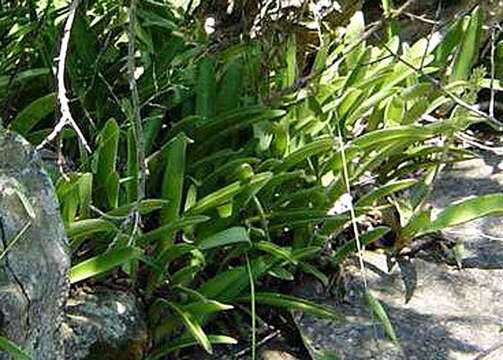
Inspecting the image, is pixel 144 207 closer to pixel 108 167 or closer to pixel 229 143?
pixel 108 167

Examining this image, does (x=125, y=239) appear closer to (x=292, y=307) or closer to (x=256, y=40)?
(x=292, y=307)

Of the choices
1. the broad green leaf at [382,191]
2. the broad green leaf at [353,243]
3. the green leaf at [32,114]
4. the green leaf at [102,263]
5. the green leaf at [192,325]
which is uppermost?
the green leaf at [32,114]

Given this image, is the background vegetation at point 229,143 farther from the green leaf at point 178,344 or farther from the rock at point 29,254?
the rock at point 29,254

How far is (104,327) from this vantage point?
316 cm

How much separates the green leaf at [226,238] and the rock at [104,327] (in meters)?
0.28

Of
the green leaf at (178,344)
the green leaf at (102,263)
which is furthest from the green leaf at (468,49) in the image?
the green leaf at (102,263)

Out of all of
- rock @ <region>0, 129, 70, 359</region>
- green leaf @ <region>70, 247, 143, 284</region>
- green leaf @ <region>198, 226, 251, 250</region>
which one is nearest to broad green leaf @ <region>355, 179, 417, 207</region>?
green leaf @ <region>198, 226, 251, 250</region>

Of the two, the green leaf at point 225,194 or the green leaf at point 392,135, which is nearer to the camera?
the green leaf at point 225,194

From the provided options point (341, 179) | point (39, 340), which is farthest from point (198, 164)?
point (39, 340)

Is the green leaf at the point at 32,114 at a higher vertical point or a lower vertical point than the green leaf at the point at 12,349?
higher

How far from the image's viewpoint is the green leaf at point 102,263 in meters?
3.14

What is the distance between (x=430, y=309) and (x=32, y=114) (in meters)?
1.52

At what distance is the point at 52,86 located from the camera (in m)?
4.04

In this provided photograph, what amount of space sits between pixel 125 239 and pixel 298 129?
3.32ft
